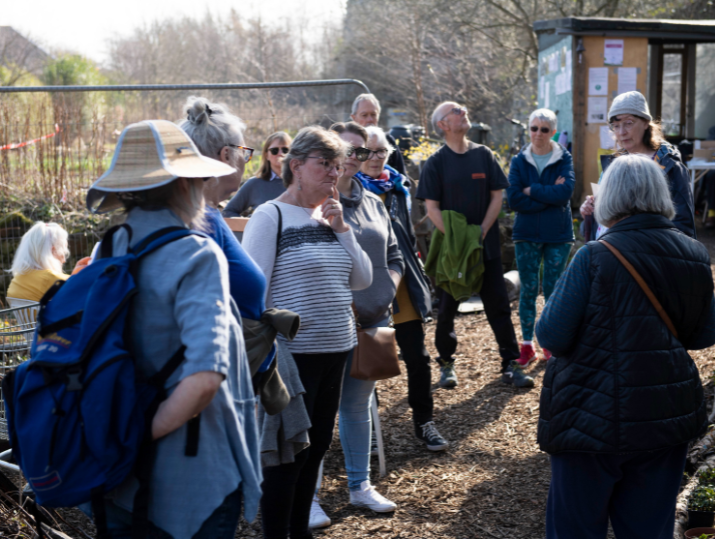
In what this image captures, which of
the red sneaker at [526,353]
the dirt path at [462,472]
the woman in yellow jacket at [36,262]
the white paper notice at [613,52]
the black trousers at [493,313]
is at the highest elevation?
the white paper notice at [613,52]

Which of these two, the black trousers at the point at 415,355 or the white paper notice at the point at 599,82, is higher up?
the white paper notice at the point at 599,82

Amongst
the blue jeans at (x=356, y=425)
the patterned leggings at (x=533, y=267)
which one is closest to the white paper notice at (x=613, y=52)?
the patterned leggings at (x=533, y=267)

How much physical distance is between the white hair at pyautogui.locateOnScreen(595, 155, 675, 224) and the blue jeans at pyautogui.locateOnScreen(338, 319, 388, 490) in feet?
4.79

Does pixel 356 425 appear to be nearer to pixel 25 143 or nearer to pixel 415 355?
pixel 415 355

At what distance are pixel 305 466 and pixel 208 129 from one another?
144 cm

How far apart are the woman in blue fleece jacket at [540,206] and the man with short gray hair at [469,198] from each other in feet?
0.92

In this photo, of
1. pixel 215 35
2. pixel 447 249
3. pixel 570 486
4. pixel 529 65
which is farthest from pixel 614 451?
pixel 215 35

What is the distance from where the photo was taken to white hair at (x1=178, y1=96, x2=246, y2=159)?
2.28 meters

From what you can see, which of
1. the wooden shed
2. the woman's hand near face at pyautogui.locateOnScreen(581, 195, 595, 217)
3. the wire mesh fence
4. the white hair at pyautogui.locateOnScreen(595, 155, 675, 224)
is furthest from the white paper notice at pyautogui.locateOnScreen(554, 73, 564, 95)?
the white hair at pyautogui.locateOnScreen(595, 155, 675, 224)

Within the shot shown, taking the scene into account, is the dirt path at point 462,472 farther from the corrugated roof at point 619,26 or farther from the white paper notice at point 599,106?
the corrugated roof at point 619,26

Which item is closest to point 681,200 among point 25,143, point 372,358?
point 372,358

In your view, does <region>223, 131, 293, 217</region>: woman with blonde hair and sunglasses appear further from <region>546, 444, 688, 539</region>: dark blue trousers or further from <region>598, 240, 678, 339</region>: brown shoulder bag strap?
<region>546, 444, 688, 539</region>: dark blue trousers

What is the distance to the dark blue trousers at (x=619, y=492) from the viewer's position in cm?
231

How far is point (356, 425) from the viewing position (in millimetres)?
3488
